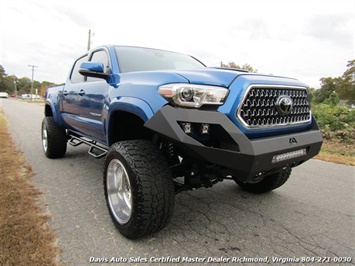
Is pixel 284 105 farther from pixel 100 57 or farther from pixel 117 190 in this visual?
pixel 100 57

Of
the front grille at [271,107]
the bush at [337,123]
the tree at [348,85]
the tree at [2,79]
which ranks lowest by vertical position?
the tree at [2,79]

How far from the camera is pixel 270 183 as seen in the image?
346cm

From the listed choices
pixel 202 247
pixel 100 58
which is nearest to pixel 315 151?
pixel 202 247

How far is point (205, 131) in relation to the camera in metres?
2.10

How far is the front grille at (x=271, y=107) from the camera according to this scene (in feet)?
7.00

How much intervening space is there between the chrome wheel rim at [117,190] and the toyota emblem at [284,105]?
1552 mm

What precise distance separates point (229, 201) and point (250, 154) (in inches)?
63.9

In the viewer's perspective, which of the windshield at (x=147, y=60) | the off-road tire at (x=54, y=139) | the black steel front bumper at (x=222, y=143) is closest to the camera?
the black steel front bumper at (x=222, y=143)

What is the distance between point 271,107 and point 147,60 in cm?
178

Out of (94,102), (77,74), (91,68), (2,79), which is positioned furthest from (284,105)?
(2,79)

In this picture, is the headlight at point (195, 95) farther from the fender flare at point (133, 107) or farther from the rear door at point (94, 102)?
the rear door at point (94, 102)

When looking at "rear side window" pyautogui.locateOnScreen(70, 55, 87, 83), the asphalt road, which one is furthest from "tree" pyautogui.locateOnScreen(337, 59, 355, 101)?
"rear side window" pyautogui.locateOnScreen(70, 55, 87, 83)

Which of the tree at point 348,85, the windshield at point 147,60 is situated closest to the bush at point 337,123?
the windshield at point 147,60

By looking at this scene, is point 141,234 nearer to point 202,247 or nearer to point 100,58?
point 202,247
